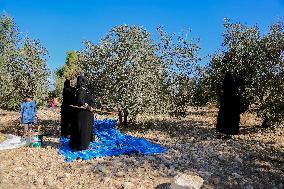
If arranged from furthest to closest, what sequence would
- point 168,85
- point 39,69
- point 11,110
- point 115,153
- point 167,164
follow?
point 11,110 → point 39,69 → point 168,85 → point 115,153 → point 167,164

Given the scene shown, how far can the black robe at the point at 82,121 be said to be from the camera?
42.0ft

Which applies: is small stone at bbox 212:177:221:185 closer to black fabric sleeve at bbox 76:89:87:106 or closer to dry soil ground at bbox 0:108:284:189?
dry soil ground at bbox 0:108:284:189

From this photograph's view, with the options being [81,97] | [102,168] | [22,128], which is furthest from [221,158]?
[22,128]

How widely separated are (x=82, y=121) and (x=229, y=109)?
730cm

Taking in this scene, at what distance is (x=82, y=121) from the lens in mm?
12984

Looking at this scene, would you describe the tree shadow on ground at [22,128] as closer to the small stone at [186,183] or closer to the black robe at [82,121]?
the black robe at [82,121]

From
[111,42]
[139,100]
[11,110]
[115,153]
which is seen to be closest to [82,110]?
[115,153]

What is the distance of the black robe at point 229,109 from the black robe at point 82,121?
6.74 meters

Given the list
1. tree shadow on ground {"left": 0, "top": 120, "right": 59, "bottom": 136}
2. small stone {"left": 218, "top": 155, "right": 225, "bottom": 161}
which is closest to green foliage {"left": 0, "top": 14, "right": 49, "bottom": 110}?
tree shadow on ground {"left": 0, "top": 120, "right": 59, "bottom": 136}

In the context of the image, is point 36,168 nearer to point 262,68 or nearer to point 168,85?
point 168,85

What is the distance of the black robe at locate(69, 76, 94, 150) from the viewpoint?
12797 millimetres

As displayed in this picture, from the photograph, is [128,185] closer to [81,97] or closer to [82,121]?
[82,121]

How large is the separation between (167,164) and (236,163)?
2.07m

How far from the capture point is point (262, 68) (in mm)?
18000
